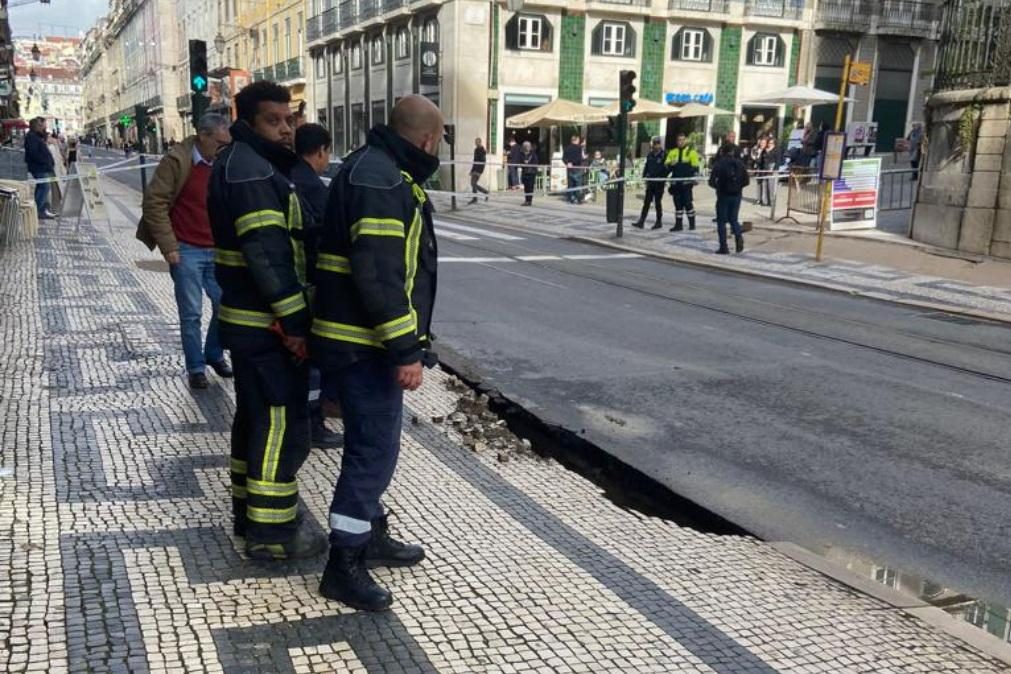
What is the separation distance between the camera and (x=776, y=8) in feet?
121

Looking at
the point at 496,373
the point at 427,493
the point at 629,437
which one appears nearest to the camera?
the point at 427,493

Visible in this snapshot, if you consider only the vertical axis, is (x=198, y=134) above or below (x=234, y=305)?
above

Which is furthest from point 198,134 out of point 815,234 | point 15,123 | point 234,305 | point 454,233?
point 15,123

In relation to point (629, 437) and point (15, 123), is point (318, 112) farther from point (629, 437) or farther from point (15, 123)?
point (629, 437)

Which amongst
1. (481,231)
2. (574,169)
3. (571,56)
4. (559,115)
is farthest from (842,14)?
(481,231)

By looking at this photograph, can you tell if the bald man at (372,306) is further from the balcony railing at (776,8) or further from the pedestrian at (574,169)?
the balcony railing at (776,8)

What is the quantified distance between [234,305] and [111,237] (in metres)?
12.8

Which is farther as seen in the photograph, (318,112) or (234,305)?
(318,112)

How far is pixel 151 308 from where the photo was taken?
867cm

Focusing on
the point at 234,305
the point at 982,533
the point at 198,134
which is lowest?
the point at 982,533

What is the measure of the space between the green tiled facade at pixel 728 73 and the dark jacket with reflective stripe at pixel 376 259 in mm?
35334

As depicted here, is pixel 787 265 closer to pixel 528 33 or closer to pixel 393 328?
pixel 393 328

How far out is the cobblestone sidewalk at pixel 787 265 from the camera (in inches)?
453

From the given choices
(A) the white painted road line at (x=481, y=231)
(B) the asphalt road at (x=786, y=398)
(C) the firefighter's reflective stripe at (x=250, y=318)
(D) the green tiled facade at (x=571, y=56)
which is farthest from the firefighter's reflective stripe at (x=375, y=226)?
(D) the green tiled facade at (x=571, y=56)
